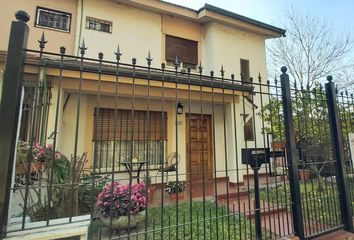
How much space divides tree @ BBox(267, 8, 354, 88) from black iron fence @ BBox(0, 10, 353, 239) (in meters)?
7.61

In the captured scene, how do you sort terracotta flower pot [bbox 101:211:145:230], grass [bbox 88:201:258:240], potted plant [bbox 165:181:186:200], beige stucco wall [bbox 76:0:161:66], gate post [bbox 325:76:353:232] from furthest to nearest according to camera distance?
beige stucco wall [bbox 76:0:161:66], potted plant [bbox 165:181:186:200], terracotta flower pot [bbox 101:211:145:230], gate post [bbox 325:76:353:232], grass [bbox 88:201:258:240]

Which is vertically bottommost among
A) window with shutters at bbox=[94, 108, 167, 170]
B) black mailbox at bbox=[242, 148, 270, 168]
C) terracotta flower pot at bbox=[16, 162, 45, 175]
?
terracotta flower pot at bbox=[16, 162, 45, 175]

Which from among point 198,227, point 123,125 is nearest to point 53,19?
point 123,125

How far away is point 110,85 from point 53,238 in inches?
179

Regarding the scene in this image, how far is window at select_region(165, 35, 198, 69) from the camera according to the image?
9.25m

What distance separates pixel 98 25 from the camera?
821cm

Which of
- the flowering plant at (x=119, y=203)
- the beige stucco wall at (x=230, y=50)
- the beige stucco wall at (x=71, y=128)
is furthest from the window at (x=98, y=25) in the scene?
the flowering plant at (x=119, y=203)

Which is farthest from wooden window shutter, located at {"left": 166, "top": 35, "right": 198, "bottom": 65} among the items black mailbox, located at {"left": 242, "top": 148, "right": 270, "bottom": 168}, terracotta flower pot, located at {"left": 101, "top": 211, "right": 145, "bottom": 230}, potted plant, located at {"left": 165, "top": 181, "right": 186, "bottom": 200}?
black mailbox, located at {"left": 242, "top": 148, "right": 270, "bottom": 168}

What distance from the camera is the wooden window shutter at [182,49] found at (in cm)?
926

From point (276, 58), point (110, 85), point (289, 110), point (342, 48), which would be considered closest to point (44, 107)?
point (110, 85)

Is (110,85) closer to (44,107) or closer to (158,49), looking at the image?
(44,107)

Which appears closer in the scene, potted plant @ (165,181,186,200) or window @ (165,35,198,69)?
potted plant @ (165,181,186,200)

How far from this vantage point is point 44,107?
5.09 m

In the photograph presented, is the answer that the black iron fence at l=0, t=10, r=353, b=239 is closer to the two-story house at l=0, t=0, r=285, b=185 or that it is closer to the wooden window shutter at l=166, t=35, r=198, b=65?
the two-story house at l=0, t=0, r=285, b=185
